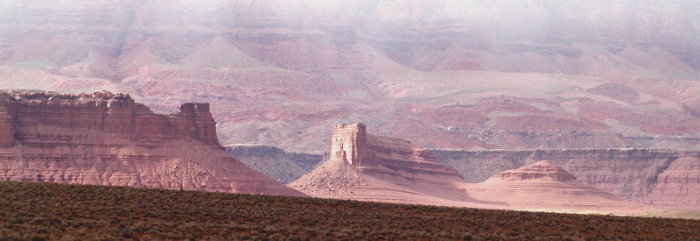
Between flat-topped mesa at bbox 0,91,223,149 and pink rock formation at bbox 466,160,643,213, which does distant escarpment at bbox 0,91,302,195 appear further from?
pink rock formation at bbox 466,160,643,213

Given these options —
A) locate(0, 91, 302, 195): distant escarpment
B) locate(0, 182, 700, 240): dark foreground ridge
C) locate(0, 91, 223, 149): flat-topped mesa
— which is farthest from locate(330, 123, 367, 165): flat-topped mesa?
locate(0, 182, 700, 240): dark foreground ridge

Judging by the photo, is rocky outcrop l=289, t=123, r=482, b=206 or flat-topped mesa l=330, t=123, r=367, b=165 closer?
rocky outcrop l=289, t=123, r=482, b=206

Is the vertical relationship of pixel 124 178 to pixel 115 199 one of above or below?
above

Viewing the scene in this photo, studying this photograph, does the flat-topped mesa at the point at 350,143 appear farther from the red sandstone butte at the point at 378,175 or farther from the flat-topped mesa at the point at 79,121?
the flat-topped mesa at the point at 79,121

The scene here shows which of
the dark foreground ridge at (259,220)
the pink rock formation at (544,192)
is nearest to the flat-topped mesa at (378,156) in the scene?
the pink rock formation at (544,192)

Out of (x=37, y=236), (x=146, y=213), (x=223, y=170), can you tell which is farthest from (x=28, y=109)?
(x=37, y=236)

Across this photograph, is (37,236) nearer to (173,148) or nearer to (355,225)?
(355,225)
